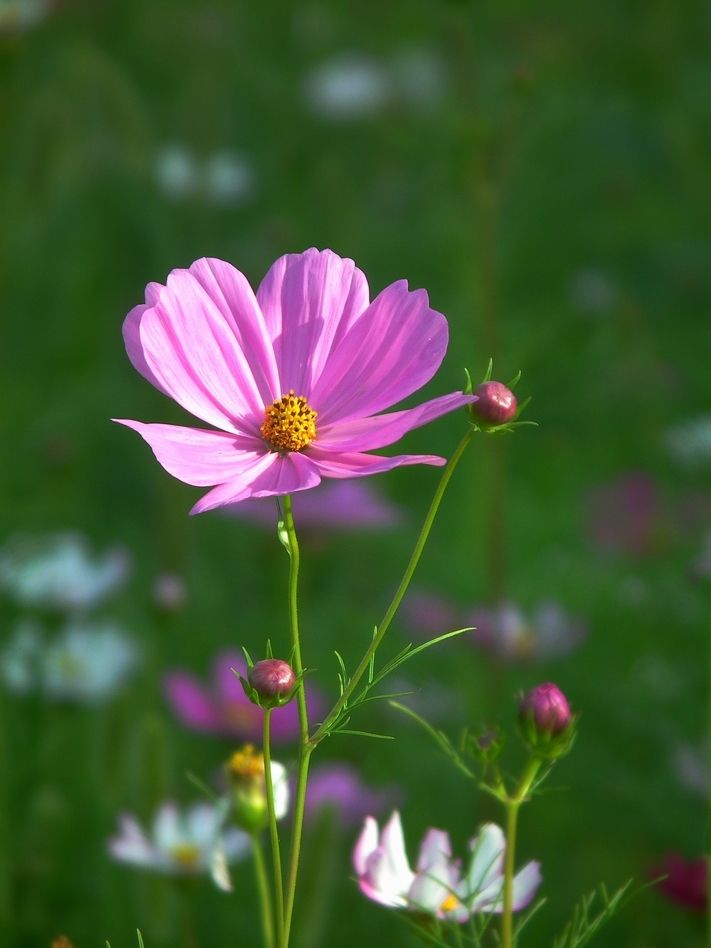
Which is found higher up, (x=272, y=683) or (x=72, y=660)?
(x=272, y=683)

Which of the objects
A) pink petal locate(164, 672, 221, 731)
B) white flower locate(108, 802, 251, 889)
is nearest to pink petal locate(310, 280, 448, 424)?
white flower locate(108, 802, 251, 889)

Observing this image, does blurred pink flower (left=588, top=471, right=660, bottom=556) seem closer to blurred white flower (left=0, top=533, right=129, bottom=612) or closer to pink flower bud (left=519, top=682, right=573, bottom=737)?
blurred white flower (left=0, top=533, right=129, bottom=612)

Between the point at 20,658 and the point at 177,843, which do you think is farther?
the point at 20,658

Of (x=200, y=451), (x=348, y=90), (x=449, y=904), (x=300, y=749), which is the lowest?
(x=449, y=904)

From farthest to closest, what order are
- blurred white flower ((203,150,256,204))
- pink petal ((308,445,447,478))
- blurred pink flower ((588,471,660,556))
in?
1. blurred white flower ((203,150,256,204))
2. blurred pink flower ((588,471,660,556))
3. pink petal ((308,445,447,478))

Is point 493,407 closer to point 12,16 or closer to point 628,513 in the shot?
point 12,16

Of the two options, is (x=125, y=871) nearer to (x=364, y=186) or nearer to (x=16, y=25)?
(x=16, y=25)

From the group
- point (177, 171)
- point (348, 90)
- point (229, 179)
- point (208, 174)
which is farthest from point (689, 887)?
point (348, 90)
